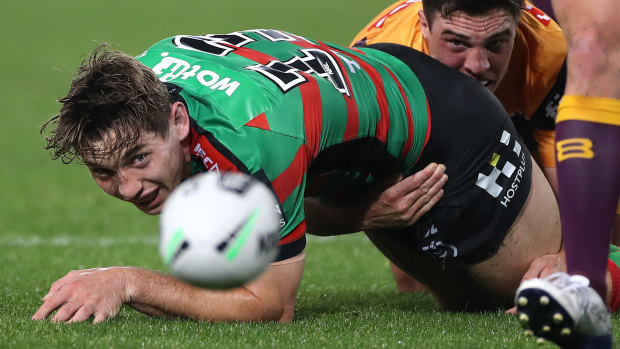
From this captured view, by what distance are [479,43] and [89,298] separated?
2.45 metres

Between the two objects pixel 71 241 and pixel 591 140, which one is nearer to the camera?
pixel 591 140

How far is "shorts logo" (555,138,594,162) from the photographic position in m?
3.44

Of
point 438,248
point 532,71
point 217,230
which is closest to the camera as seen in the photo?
point 217,230

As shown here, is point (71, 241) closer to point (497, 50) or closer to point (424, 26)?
point (424, 26)

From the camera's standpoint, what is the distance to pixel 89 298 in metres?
4.28

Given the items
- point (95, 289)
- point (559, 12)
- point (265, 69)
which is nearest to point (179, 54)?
point (265, 69)

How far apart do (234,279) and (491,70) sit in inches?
96.5

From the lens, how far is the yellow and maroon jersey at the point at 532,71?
18.6 feet

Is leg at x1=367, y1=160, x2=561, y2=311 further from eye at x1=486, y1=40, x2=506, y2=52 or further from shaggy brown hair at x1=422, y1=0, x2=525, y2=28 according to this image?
shaggy brown hair at x1=422, y1=0, x2=525, y2=28

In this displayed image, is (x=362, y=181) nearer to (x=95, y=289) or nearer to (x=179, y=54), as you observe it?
(x=179, y=54)

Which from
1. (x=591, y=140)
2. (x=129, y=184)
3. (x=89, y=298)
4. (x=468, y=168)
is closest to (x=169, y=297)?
(x=89, y=298)

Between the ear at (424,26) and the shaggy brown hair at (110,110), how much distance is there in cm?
195

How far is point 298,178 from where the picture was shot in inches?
166

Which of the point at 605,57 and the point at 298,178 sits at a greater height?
the point at 605,57
